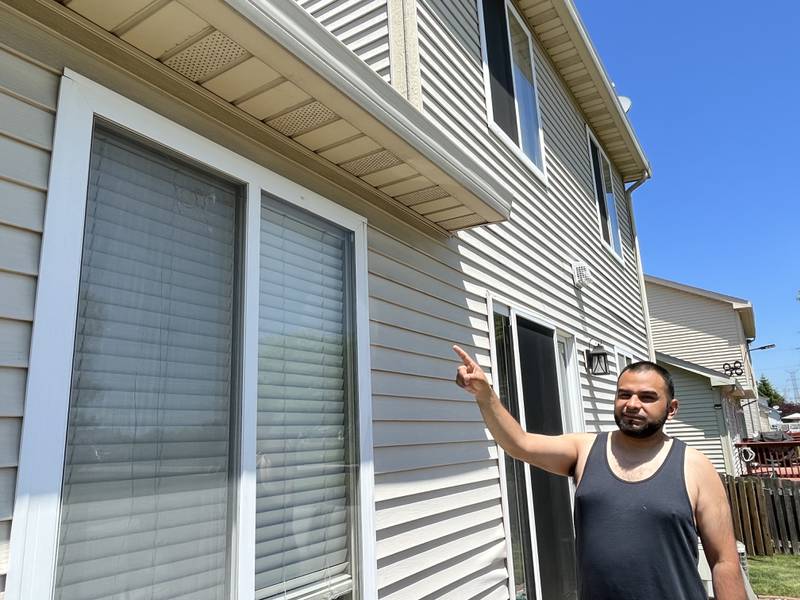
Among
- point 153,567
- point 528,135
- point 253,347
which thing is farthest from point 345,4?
point 153,567

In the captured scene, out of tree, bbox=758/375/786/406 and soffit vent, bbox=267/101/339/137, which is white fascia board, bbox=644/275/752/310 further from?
tree, bbox=758/375/786/406

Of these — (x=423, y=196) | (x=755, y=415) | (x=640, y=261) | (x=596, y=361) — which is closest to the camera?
(x=423, y=196)

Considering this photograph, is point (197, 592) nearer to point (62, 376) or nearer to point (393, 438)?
point (62, 376)

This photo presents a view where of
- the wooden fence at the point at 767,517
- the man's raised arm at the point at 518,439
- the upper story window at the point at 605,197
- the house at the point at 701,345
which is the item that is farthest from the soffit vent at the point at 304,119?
the house at the point at 701,345

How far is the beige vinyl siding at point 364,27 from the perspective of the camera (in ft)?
12.4

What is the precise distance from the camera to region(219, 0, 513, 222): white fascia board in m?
1.88

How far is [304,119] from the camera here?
2.38 m

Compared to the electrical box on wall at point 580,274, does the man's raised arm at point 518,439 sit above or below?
below

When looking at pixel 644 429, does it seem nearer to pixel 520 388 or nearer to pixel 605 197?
pixel 520 388

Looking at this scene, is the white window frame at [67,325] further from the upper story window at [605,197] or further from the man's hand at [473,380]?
the upper story window at [605,197]

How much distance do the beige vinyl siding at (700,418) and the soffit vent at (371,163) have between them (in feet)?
51.8

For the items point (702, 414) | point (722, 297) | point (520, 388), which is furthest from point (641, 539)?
point (722, 297)

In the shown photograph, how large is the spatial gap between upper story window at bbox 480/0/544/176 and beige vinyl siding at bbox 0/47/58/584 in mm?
→ 3651

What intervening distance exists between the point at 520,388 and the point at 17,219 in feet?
11.5
